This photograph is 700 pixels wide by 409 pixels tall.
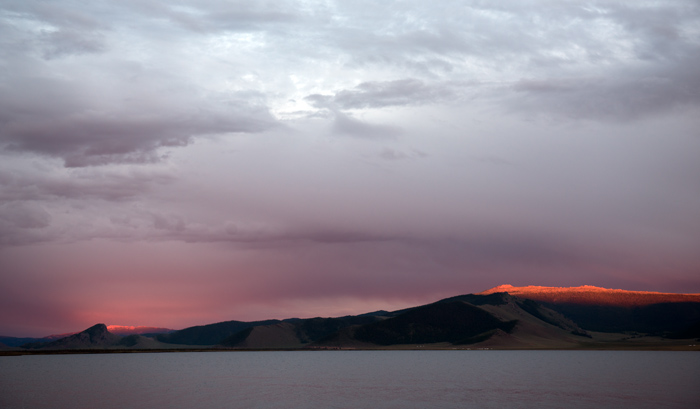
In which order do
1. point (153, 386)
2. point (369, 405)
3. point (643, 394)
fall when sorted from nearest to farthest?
point (369, 405) → point (643, 394) → point (153, 386)

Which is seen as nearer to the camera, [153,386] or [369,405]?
[369,405]

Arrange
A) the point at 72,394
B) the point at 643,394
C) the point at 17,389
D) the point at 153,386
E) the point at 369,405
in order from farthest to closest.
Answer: the point at 153,386, the point at 17,389, the point at 72,394, the point at 643,394, the point at 369,405

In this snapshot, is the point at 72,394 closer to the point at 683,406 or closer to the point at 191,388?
the point at 191,388

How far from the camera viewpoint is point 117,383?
5133 inches

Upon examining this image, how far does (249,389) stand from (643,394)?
209ft

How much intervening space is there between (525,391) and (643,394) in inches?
686

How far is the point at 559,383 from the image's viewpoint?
12269cm

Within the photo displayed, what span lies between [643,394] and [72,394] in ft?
286

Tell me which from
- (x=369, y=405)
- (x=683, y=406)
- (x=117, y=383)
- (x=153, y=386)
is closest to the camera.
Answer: (x=683, y=406)

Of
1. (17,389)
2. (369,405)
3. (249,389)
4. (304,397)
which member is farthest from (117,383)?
(369,405)

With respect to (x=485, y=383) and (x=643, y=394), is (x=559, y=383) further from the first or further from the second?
(x=643, y=394)

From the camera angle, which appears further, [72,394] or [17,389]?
[17,389]

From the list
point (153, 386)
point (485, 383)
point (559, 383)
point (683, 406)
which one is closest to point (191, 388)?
point (153, 386)

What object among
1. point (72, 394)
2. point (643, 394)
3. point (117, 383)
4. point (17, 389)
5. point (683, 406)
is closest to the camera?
point (683, 406)
